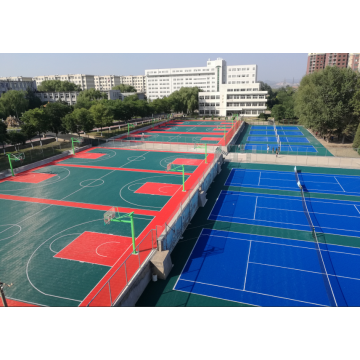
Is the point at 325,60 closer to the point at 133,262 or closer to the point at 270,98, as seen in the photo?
the point at 270,98

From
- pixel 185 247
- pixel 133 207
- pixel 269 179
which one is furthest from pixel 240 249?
pixel 269 179

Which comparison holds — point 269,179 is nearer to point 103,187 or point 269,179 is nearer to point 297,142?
point 103,187

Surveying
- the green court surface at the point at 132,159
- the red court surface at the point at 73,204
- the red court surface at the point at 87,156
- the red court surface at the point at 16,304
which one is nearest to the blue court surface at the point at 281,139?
the green court surface at the point at 132,159

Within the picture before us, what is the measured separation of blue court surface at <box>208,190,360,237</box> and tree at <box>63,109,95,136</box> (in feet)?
101

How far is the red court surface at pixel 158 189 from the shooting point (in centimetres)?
2439

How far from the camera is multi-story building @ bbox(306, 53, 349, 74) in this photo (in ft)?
468

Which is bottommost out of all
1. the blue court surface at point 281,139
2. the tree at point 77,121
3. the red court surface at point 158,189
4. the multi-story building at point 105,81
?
the red court surface at point 158,189

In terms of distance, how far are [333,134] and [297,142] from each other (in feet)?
23.4

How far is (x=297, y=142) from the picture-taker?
46094 mm

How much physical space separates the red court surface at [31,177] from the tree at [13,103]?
1668 inches

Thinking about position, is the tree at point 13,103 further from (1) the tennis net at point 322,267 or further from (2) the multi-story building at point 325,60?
(2) the multi-story building at point 325,60

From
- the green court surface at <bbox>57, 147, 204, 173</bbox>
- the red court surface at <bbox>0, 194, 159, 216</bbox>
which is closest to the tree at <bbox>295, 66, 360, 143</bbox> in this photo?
the green court surface at <bbox>57, 147, 204, 173</bbox>

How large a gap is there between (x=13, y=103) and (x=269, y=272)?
70319mm

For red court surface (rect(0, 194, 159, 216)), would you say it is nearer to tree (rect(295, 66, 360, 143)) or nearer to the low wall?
the low wall
